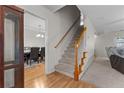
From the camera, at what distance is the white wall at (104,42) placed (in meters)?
10.8

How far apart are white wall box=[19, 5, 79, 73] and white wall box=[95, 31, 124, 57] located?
5.91m

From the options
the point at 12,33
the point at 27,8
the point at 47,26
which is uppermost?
the point at 27,8

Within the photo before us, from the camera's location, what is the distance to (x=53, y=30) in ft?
15.6

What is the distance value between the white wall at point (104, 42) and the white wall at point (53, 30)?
19.4ft

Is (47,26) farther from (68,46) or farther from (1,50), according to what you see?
(1,50)

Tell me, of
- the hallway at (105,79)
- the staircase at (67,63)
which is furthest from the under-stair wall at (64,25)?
the hallway at (105,79)

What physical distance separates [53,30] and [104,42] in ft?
24.3

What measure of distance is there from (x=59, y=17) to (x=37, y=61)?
283 cm

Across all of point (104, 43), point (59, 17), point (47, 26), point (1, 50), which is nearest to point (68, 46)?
point (59, 17)

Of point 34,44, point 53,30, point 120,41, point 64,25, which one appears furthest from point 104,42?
point 53,30

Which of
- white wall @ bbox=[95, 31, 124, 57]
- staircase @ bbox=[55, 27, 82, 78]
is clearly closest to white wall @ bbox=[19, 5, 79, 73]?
staircase @ bbox=[55, 27, 82, 78]

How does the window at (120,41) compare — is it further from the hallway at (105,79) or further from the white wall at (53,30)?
the hallway at (105,79)

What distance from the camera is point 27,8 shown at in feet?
11.2
